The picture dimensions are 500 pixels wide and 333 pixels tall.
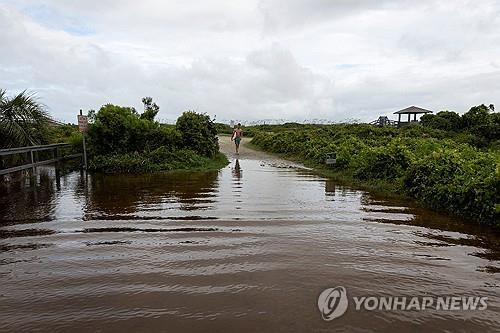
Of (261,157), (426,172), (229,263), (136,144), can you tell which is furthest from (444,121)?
(229,263)

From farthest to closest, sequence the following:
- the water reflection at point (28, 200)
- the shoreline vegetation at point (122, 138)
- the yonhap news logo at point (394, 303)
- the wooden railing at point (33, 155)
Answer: the shoreline vegetation at point (122, 138) < the wooden railing at point (33, 155) < the water reflection at point (28, 200) < the yonhap news logo at point (394, 303)

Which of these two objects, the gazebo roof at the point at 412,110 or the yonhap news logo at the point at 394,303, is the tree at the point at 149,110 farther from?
the gazebo roof at the point at 412,110

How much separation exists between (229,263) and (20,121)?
1182 cm

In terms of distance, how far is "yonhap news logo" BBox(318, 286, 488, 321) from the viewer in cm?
407

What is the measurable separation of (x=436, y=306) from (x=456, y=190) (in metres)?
5.10

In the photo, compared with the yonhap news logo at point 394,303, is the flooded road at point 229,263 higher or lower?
higher

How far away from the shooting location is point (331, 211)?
8602 mm

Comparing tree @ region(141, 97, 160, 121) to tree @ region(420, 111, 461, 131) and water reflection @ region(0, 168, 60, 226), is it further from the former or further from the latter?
tree @ region(420, 111, 461, 131)

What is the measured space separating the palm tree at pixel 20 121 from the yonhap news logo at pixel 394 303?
1280cm

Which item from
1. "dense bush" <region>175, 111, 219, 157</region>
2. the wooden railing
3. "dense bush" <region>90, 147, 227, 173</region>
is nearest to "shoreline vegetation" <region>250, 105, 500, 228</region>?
"dense bush" <region>175, 111, 219, 157</region>

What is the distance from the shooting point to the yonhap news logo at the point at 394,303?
4070 millimetres

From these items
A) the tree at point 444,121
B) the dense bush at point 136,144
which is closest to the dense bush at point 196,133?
the dense bush at point 136,144

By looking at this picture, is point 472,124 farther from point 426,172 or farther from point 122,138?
point 122,138

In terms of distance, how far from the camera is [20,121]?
1353 centimetres
